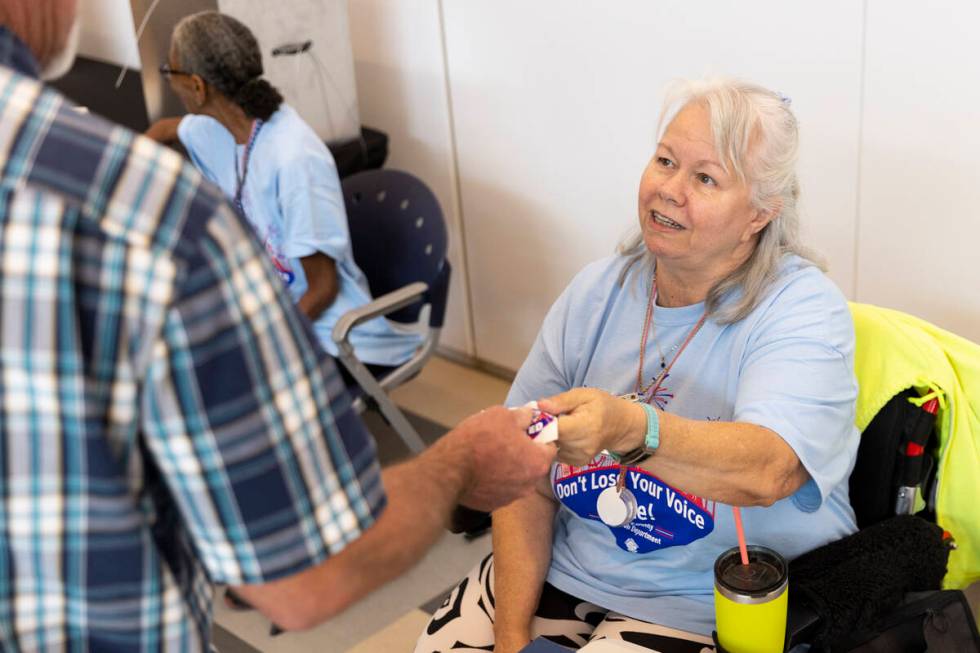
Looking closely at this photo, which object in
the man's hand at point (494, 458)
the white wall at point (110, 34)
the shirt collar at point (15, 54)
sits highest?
the shirt collar at point (15, 54)

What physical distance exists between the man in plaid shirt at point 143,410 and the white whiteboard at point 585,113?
1.99m

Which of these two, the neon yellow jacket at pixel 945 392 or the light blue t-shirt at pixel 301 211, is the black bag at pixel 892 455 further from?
the light blue t-shirt at pixel 301 211

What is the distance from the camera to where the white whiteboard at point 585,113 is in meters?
2.62

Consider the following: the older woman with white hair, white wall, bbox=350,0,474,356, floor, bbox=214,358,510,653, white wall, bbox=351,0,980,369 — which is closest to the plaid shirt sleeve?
the older woman with white hair

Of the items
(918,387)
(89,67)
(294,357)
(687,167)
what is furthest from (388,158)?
(294,357)

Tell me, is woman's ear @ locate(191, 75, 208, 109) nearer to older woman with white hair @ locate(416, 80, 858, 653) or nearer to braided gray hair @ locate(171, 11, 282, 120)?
braided gray hair @ locate(171, 11, 282, 120)

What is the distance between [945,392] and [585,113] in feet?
5.60

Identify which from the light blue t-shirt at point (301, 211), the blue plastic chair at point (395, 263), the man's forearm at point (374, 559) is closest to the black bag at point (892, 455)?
the man's forearm at point (374, 559)

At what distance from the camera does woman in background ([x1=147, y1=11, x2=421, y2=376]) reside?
291 centimetres

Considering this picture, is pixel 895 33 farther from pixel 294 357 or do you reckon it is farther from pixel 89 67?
pixel 89 67

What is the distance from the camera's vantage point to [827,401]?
1.62 metres

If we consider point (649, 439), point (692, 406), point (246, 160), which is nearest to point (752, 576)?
point (649, 439)

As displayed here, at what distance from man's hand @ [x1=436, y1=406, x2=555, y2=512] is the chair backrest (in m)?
1.59

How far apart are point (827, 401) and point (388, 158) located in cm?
265
